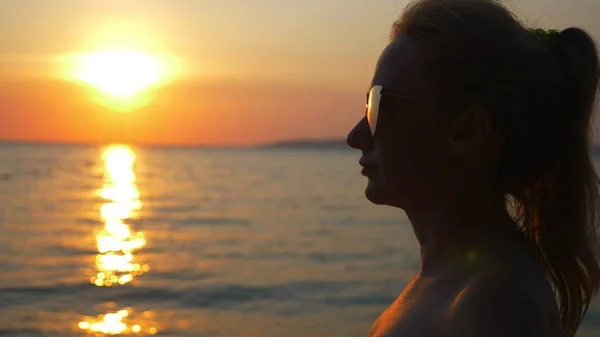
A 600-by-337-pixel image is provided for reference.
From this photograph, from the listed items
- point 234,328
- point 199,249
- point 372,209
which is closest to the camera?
point 234,328

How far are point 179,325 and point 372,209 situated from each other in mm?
19555

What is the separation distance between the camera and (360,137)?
7.04 feet

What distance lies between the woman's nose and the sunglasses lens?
3 centimetres

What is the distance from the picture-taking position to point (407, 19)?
6.63ft

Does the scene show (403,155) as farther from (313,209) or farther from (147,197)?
(147,197)

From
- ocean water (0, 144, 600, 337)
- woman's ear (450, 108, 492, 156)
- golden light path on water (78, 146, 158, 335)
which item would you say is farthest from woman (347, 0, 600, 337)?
Answer: golden light path on water (78, 146, 158, 335)

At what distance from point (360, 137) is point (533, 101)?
0.44 metres

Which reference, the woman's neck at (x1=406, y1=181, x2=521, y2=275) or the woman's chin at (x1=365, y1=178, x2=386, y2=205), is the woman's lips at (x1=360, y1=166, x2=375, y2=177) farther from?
the woman's neck at (x1=406, y1=181, x2=521, y2=275)

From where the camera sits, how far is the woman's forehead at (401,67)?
1.99 meters

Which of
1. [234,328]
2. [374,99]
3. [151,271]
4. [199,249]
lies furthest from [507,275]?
[199,249]

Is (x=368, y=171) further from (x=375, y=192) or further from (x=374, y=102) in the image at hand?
(x=374, y=102)

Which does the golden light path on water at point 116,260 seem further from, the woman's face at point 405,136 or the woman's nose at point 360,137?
the woman's face at point 405,136

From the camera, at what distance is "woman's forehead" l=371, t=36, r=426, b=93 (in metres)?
1.99

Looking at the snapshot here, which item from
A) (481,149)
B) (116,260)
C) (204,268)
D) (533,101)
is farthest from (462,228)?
(116,260)
